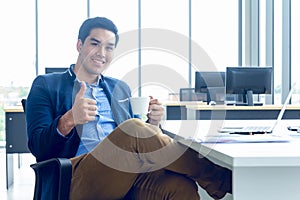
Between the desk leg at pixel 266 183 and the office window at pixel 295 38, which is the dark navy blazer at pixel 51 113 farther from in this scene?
the office window at pixel 295 38

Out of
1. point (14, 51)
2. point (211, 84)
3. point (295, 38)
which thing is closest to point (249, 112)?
point (211, 84)

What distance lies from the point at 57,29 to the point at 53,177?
5496 millimetres

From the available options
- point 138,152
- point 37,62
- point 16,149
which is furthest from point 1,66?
point 138,152

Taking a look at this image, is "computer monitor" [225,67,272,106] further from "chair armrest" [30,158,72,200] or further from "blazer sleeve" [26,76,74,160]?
"chair armrest" [30,158,72,200]

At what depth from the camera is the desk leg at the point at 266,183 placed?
0.83 m

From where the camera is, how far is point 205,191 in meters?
1.29

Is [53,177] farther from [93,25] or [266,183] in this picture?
[266,183]

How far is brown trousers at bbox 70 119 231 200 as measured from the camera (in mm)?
1176

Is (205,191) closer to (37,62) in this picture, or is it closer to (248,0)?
(37,62)

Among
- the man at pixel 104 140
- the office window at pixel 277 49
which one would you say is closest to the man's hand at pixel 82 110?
the man at pixel 104 140

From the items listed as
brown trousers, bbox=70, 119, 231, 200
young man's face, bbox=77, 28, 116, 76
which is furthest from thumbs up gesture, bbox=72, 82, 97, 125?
young man's face, bbox=77, 28, 116, 76

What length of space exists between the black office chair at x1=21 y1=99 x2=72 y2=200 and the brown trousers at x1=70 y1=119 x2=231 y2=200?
1.8 inches

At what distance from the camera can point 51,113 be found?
1.63 meters

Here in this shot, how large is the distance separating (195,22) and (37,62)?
2590 millimetres
